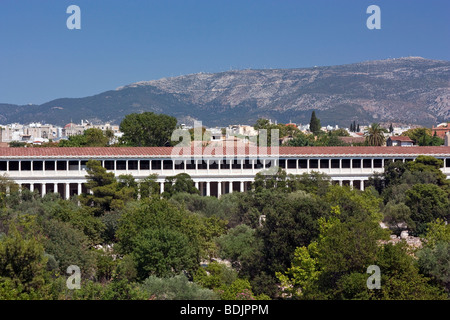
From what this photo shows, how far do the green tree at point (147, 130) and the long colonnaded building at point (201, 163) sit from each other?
76.9 feet

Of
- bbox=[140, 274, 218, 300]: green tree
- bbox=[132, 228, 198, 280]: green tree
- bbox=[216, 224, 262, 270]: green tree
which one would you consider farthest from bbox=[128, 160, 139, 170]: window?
bbox=[140, 274, 218, 300]: green tree

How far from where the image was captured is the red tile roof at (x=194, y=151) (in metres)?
63.2

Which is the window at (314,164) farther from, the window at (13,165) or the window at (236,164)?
the window at (13,165)

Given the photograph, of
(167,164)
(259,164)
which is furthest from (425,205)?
(167,164)

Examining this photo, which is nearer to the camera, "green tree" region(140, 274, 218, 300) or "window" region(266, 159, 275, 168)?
"green tree" region(140, 274, 218, 300)

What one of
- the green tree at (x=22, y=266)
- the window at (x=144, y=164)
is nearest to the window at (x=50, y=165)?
the window at (x=144, y=164)

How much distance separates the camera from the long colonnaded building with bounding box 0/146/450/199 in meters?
62.8

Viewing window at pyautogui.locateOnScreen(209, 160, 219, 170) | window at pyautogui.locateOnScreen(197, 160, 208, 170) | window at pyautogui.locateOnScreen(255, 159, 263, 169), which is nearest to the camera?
window at pyautogui.locateOnScreen(197, 160, 208, 170)

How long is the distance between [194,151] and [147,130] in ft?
82.9

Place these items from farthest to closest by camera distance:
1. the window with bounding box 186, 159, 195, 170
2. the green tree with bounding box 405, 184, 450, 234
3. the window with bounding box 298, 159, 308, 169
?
the window with bounding box 298, 159, 308, 169 → the window with bounding box 186, 159, 195, 170 → the green tree with bounding box 405, 184, 450, 234

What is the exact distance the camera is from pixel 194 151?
66.8 metres

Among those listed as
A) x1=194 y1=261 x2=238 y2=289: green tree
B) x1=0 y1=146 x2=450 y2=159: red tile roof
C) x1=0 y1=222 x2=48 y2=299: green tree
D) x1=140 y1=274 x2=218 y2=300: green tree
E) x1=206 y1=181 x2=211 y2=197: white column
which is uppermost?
x1=0 y1=146 x2=450 y2=159: red tile roof

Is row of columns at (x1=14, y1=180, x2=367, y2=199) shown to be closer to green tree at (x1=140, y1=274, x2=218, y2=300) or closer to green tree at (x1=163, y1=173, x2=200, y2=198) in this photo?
green tree at (x1=163, y1=173, x2=200, y2=198)

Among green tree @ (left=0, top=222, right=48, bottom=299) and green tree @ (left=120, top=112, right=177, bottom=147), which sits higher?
green tree @ (left=120, top=112, right=177, bottom=147)
